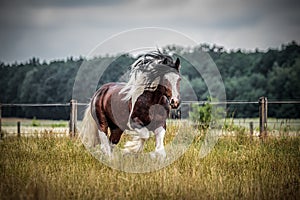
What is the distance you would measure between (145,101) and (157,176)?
1.76 m

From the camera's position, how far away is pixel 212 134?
1200 cm

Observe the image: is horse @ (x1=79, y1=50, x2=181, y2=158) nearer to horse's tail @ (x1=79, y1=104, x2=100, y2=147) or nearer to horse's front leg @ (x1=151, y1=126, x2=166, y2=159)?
horse's front leg @ (x1=151, y1=126, x2=166, y2=159)

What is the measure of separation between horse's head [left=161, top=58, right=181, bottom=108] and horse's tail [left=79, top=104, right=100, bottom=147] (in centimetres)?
234

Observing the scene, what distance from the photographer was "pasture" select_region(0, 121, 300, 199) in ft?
19.3

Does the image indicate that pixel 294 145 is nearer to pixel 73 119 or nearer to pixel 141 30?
pixel 141 30

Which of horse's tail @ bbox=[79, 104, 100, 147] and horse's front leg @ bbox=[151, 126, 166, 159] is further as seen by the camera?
horse's tail @ bbox=[79, 104, 100, 147]

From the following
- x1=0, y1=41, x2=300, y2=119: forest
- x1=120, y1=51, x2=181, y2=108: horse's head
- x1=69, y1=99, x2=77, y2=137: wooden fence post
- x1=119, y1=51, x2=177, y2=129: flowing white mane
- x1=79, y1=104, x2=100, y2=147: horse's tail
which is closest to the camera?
x1=120, y1=51, x2=181, y2=108: horse's head

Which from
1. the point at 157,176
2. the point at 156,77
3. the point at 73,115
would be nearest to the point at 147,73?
the point at 156,77

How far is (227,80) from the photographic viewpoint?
5516cm

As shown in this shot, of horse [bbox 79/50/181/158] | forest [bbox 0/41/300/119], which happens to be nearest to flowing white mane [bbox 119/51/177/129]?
horse [bbox 79/50/181/158]

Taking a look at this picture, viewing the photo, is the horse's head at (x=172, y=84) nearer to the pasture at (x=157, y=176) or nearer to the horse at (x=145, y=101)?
the horse at (x=145, y=101)

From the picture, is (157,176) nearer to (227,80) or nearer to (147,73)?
(147,73)

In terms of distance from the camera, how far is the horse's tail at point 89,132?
32.1ft

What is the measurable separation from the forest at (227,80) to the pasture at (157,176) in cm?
2803
